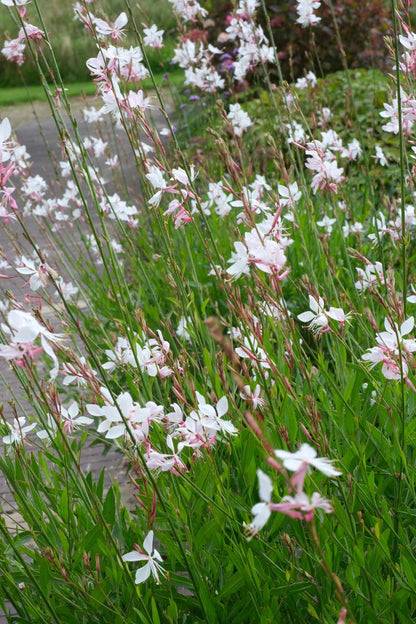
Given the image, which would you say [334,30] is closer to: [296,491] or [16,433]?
[16,433]

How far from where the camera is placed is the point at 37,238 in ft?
21.7

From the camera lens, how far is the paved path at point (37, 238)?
3254 millimetres

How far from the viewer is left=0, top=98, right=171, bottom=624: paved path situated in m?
3.25

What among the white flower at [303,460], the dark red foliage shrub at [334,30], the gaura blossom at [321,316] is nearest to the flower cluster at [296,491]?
the white flower at [303,460]

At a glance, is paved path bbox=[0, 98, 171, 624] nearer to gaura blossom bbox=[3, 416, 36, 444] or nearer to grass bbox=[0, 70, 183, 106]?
gaura blossom bbox=[3, 416, 36, 444]

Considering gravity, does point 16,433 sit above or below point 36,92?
above

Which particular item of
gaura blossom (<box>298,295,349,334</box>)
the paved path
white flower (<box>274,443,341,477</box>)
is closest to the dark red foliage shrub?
the paved path

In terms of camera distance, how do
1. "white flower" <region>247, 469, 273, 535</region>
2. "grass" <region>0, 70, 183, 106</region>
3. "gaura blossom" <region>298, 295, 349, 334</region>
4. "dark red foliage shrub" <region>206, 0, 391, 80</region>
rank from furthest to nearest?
"grass" <region>0, 70, 183, 106</region>, "dark red foliage shrub" <region>206, 0, 391, 80</region>, "gaura blossom" <region>298, 295, 349, 334</region>, "white flower" <region>247, 469, 273, 535</region>

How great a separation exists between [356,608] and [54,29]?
18.0m

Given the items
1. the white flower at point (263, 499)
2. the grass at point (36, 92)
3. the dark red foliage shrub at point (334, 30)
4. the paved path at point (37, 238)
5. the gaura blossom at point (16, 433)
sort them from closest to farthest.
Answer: the white flower at point (263, 499) → the gaura blossom at point (16, 433) → the paved path at point (37, 238) → the dark red foliage shrub at point (334, 30) → the grass at point (36, 92)

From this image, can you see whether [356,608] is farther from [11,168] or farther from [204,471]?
[11,168]

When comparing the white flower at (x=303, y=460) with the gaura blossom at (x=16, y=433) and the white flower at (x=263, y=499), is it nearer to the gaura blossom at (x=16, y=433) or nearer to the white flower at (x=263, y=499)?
the white flower at (x=263, y=499)

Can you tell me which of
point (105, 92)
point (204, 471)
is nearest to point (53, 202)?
point (105, 92)

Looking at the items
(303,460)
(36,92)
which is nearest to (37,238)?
(303,460)
